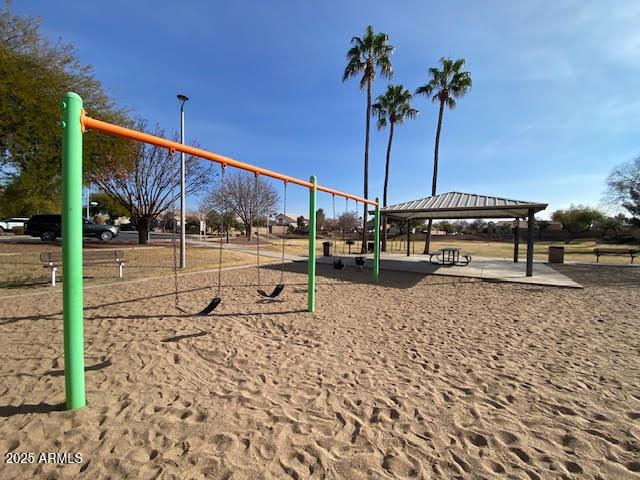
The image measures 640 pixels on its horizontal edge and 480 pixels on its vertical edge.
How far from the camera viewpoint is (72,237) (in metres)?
2.39

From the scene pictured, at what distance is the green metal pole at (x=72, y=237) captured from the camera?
235 centimetres

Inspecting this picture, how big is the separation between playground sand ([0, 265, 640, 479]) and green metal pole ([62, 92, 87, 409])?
47 cm

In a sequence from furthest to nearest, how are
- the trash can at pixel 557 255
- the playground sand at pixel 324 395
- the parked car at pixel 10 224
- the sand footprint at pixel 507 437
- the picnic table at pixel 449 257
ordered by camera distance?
the parked car at pixel 10 224 < the trash can at pixel 557 255 < the picnic table at pixel 449 257 < the sand footprint at pixel 507 437 < the playground sand at pixel 324 395

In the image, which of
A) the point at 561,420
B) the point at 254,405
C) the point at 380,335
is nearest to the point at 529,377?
the point at 561,420

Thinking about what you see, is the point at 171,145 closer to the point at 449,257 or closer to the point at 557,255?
the point at 449,257

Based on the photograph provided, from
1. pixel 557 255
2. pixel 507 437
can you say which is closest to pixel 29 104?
Result: pixel 507 437

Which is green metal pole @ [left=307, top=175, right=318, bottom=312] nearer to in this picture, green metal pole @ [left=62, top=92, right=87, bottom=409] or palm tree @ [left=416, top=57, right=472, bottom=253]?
green metal pole @ [left=62, top=92, right=87, bottom=409]

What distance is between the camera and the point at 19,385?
292 centimetres

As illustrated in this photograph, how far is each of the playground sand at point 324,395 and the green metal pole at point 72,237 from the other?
472 mm

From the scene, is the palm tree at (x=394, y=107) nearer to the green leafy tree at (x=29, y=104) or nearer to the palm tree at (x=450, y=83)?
the palm tree at (x=450, y=83)

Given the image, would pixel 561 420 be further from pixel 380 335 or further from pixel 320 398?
pixel 380 335

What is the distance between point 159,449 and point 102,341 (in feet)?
8.85

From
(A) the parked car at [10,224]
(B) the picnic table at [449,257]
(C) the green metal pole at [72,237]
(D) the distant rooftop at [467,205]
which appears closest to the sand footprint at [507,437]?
(C) the green metal pole at [72,237]

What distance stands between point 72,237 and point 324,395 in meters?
2.58
